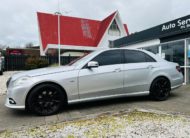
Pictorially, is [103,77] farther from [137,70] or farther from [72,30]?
[72,30]

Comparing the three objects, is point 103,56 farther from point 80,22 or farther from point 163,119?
point 80,22

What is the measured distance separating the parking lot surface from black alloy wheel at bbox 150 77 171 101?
18cm

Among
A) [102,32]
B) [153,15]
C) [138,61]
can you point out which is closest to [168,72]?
[138,61]

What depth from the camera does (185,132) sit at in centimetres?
331

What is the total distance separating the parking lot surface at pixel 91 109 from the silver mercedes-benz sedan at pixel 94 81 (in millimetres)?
251

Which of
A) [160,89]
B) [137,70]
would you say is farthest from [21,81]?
[160,89]

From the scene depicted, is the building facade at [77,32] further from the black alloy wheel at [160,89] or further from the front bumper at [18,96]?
the front bumper at [18,96]

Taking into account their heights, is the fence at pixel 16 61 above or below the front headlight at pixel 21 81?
above

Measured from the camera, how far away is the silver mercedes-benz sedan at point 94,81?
4.45 m

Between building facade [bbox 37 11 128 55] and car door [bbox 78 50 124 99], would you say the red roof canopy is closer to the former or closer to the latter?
building facade [bbox 37 11 128 55]

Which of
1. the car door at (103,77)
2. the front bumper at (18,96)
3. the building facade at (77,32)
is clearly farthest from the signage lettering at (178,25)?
the building facade at (77,32)

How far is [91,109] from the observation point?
4.94 meters

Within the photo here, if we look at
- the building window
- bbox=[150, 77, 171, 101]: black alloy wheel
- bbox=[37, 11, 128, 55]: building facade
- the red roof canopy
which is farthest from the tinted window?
the building window

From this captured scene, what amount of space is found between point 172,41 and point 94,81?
617 centimetres
